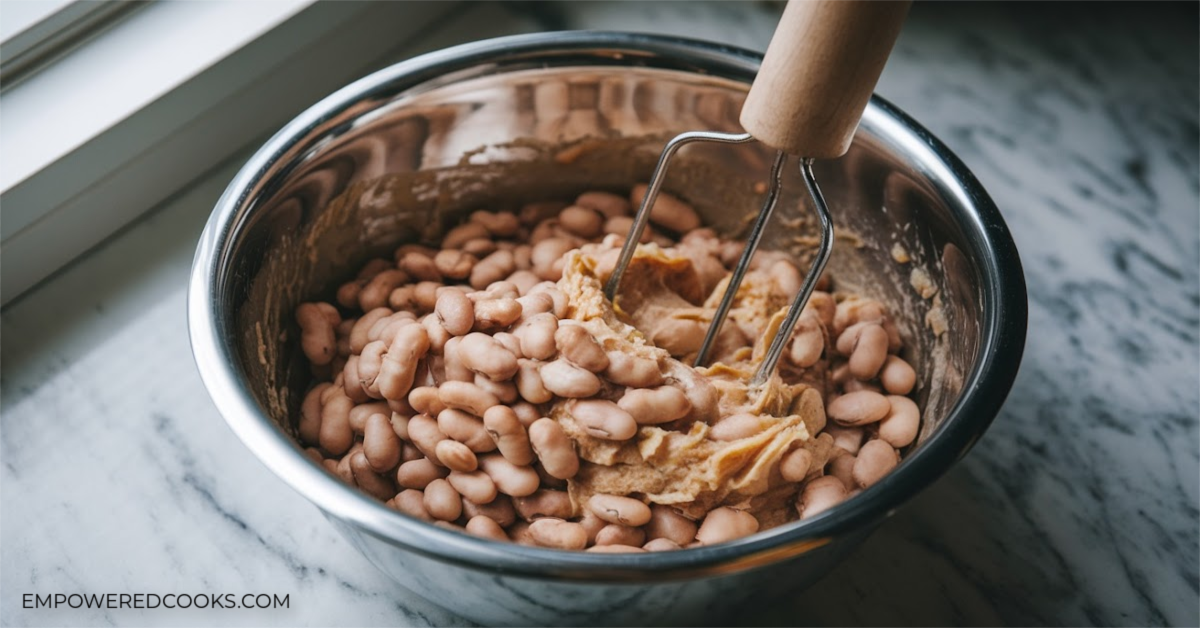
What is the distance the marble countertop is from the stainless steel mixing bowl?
11cm

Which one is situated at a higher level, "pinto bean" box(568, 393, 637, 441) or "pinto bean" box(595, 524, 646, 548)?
"pinto bean" box(568, 393, 637, 441)

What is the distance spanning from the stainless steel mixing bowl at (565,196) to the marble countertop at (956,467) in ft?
0.35

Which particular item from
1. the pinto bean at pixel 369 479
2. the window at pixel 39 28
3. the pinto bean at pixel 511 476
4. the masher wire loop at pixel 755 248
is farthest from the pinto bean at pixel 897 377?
the window at pixel 39 28

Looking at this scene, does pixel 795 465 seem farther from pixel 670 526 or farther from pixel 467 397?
pixel 467 397

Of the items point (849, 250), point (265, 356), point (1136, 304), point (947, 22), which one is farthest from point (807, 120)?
point (947, 22)

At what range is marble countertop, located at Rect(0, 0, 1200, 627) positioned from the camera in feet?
2.63

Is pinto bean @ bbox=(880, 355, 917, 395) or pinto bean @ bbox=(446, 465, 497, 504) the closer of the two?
pinto bean @ bbox=(446, 465, 497, 504)

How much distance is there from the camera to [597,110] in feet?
3.11

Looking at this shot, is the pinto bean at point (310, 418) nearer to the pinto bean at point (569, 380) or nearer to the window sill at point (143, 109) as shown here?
the pinto bean at point (569, 380)

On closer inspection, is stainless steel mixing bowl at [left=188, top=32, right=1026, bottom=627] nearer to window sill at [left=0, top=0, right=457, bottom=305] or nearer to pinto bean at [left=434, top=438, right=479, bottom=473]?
pinto bean at [left=434, top=438, right=479, bottom=473]

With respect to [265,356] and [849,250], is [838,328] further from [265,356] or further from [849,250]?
[265,356]

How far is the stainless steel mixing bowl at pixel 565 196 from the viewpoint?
595 mm

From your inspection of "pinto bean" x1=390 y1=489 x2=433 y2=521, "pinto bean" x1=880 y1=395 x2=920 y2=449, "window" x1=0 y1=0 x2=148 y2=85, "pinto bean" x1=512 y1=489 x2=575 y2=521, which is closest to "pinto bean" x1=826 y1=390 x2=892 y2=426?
"pinto bean" x1=880 y1=395 x2=920 y2=449

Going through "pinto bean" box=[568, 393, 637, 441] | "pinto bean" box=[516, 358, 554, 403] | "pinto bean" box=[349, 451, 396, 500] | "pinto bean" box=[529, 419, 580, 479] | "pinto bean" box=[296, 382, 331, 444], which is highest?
"pinto bean" box=[568, 393, 637, 441]
